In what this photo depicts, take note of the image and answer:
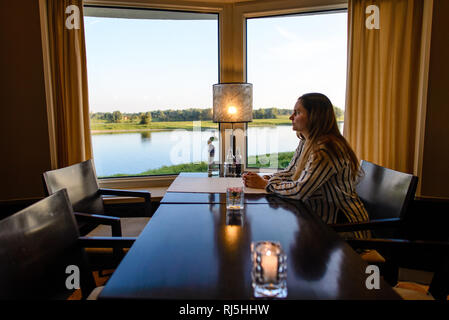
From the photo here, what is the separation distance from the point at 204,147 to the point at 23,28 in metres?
1.78

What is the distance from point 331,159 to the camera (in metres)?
1.62

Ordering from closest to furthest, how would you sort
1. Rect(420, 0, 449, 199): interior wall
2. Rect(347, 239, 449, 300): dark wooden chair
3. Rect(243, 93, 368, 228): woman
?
Rect(347, 239, 449, 300): dark wooden chair
Rect(243, 93, 368, 228): woman
Rect(420, 0, 449, 199): interior wall

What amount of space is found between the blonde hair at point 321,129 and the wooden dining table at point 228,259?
39 cm

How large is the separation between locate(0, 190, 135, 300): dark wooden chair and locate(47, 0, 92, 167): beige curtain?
1473 millimetres

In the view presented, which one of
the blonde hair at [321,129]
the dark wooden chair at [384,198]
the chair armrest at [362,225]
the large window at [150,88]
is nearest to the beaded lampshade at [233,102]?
the large window at [150,88]

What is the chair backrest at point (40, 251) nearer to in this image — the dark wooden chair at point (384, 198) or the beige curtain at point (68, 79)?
the dark wooden chair at point (384, 198)

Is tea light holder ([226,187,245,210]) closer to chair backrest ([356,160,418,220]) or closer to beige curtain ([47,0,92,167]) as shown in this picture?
chair backrest ([356,160,418,220])

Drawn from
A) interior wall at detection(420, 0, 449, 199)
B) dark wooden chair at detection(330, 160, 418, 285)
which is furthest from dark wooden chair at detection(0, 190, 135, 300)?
interior wall at detection(420, 0, 449, 199)

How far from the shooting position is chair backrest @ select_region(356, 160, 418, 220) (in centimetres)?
157

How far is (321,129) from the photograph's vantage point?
5.87 feet

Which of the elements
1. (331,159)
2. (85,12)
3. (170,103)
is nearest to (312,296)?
(331,159)

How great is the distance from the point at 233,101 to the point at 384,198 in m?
1.34

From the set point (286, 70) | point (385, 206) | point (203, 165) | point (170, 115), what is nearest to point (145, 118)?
point (170, 115)

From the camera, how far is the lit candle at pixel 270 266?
85cm
